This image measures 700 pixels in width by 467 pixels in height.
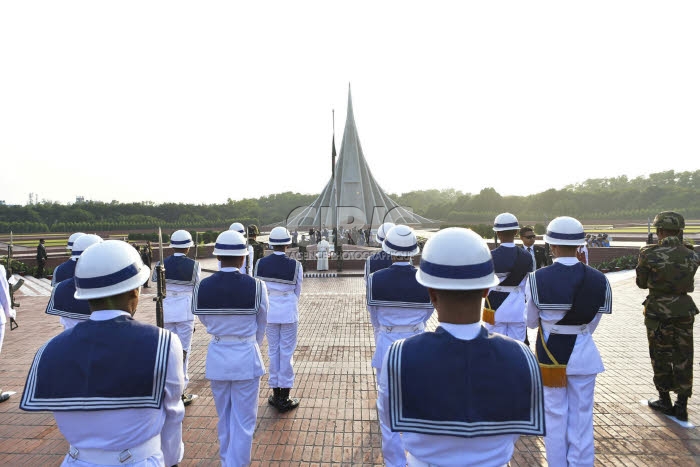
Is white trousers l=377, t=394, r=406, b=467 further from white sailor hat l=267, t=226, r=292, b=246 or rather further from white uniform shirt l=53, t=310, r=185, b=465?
white sailor hat l=267, t=226, r=292, b=246

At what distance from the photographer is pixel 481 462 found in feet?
4.85

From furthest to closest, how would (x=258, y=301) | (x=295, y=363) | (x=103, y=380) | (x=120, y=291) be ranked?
1. (x=295, y=363)
2. (x=258, y=301)
3. (x=120, y=291)
4. (x=103, y=380)

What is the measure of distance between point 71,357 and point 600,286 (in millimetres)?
3136

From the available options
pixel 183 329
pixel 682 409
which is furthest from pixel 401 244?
pixel 682 409

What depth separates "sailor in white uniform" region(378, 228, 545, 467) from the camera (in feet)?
4.61

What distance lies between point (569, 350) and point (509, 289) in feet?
5.23

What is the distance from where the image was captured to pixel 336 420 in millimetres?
4074

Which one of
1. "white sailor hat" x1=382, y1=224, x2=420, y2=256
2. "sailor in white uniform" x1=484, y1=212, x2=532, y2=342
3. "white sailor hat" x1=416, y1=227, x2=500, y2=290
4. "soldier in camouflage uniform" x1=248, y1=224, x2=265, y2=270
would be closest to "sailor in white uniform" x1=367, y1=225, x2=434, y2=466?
"white sailor hat" x1=382, y1=224, x2=420, y2=256

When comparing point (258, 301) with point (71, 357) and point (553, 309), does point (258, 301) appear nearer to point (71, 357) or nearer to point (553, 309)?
point (71, 357)

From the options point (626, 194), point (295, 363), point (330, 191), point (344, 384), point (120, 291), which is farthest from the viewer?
point (626, 194)

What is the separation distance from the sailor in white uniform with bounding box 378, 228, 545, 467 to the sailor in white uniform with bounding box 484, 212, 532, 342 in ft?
10.1

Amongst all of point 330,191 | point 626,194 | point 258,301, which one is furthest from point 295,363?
point 626,194

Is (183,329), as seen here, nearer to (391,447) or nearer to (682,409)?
(391,447)

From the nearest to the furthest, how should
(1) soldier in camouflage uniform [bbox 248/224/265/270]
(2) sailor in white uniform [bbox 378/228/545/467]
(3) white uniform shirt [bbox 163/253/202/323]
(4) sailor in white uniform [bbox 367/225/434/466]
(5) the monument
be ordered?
(2) sailor in white uniform [bbox 378/228/545/467] → (4) sailor in white uniform [bbox 367/225/434/466] → (3) white uniform shirt [bbox 163/253/202/323] → (1) soldier in camouflage uniform [bbox 248/224/265/270] → (5) the monument
